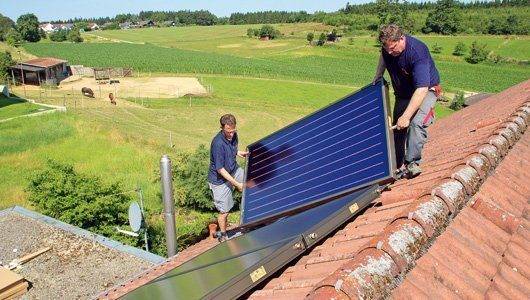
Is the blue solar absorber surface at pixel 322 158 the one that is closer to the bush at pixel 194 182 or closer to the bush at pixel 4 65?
the bush at pixel 194 182

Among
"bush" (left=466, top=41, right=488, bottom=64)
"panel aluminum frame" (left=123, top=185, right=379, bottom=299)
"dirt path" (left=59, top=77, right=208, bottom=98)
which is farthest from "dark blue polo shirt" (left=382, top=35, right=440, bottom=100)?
"bush" (left=466, top=41, right=488, bottom=64)

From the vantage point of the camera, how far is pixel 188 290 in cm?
364

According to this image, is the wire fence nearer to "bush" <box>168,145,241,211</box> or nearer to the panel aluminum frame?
"bush" <box>168,145,241,211</box>

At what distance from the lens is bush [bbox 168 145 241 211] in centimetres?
2180

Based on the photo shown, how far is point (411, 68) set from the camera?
4898 millimetres

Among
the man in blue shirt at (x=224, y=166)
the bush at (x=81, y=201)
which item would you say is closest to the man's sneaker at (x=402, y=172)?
the man in blue shirt at (x=224, y=166)

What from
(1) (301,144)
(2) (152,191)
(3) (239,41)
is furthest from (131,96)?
(3) (239,41)

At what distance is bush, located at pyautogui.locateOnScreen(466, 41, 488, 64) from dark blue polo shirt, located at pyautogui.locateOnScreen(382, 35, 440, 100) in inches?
3584

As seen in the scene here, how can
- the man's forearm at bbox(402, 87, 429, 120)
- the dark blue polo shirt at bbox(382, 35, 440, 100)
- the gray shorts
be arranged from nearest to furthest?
the man's forearm at bbox(402, 87, 429, 120) → the dark blue polo shirt at bbox(382, 35, 440, 100) → the gray shorts

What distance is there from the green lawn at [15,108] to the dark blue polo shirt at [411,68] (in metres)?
37.5

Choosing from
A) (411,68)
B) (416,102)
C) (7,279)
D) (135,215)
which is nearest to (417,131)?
(416,102)

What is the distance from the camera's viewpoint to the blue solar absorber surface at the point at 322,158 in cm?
436

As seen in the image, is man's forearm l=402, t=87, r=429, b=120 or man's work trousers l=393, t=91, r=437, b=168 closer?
man's forearm l=402, t=87, r=429, b=120

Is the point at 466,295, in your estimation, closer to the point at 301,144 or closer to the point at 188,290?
the point at 188,290
